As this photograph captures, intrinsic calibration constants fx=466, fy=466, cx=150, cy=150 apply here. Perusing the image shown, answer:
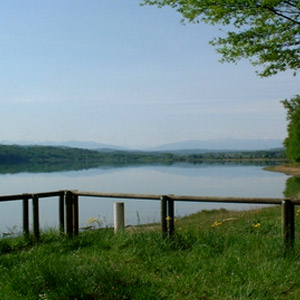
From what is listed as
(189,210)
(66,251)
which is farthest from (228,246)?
(189,210)

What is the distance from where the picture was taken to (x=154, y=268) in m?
6.99

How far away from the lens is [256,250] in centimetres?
750

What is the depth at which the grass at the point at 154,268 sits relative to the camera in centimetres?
578

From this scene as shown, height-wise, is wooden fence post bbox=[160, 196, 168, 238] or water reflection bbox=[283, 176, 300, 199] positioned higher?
wooden fence post bbox=[160, 196, 168, 238]

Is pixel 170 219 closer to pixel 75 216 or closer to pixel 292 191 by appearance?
pixel 75 216

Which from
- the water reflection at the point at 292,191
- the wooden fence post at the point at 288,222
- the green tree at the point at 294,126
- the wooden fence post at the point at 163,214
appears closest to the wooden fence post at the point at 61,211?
the wooden fence post at the point at 163,214

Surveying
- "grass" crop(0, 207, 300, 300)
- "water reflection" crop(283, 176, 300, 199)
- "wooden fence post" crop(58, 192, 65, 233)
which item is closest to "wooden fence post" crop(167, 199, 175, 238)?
"grass" crop(0, 207, 300, 300)

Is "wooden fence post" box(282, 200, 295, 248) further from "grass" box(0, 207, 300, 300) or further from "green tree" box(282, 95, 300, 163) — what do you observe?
"green tree" box(282, 95, 300, 163)

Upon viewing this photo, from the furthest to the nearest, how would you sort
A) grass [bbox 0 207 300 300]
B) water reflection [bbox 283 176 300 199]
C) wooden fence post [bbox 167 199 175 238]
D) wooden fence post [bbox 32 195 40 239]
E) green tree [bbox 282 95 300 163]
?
1. green tree [bbox 282 95 300 163]
2. water reflection [bbox 283 176 300 199]
3. wooden fence post [bbox 32 195 40 239]
4. wooden fence post [bbox 167 199 175 238]
5. grass [bbox 0 207 300 300]

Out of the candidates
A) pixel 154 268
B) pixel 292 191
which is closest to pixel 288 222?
pixel 154 268

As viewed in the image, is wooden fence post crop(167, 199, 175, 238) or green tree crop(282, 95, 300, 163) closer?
wooden fence post crop(167, 199, 175, 238)

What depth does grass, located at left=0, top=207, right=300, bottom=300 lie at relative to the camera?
578 cm

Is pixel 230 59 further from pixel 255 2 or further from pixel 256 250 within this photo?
pixel 256 250

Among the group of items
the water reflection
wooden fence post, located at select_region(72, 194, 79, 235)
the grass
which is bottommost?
the water reflection
